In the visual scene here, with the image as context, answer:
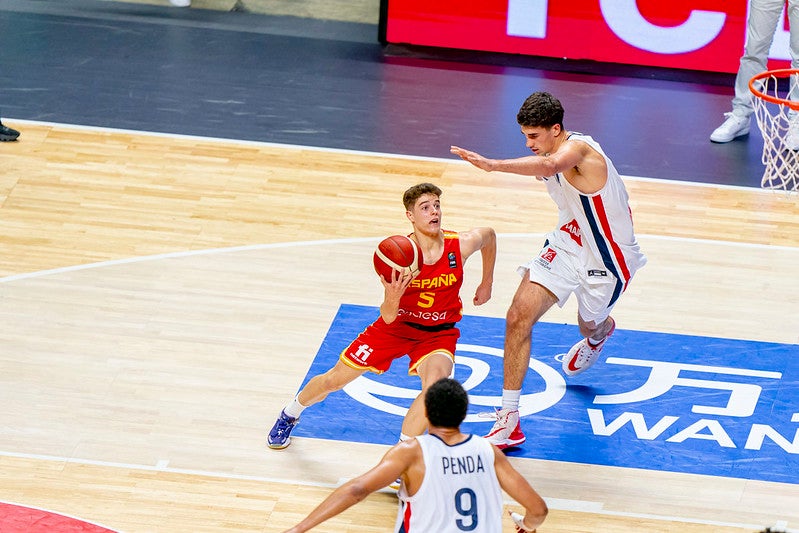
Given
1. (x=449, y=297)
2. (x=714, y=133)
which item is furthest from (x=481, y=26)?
(x=449, y=297)

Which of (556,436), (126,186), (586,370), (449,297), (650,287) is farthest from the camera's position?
(126,186)

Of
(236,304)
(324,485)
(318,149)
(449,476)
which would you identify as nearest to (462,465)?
(449,476)

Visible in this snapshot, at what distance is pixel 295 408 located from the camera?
765cm

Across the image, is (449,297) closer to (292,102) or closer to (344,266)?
(344,266)

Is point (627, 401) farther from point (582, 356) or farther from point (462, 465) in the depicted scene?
point (462, 465)

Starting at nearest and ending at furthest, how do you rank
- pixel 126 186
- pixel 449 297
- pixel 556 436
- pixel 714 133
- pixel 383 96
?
pixel 449 297 < pixel 556 436 < pixel 126 186 < pixel 714 133 < pixel 383 96

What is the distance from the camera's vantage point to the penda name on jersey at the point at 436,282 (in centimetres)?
723

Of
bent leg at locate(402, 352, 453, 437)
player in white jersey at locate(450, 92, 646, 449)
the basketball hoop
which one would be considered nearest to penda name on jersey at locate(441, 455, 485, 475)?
bent leg at locate(402, 352, 453, 437)

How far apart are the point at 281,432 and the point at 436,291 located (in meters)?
1.30

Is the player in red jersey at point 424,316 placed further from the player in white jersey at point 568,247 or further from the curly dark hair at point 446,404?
the curly dark hair at point 446,404

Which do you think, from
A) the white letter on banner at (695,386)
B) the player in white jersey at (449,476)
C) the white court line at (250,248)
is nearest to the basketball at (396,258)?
the player in white jersey at (449,476)

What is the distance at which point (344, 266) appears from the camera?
997 centimetres

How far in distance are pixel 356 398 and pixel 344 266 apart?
6.17 feet

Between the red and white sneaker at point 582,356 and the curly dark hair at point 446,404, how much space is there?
3.17m
